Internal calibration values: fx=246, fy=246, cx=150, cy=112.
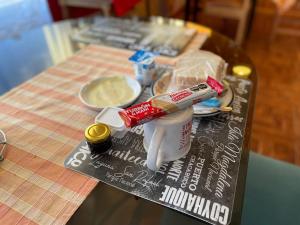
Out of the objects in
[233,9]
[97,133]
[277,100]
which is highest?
[97,133]

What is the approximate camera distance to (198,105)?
0.61 m

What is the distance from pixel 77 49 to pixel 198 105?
1.95 feet

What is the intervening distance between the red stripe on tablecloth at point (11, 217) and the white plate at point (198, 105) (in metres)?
0.39

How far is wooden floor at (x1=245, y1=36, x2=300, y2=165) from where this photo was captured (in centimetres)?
136

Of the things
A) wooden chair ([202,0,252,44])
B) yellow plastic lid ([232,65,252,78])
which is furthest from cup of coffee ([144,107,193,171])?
wooden chair ([202,0,252,44])

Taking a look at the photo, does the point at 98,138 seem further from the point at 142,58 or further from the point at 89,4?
the point at 89,4

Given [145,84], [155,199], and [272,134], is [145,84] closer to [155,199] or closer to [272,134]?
[155,199]

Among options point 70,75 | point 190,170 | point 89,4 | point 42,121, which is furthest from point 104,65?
point 89,4

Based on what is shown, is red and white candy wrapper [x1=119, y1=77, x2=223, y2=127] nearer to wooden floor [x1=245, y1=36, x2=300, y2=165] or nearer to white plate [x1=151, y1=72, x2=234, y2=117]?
white plate [x1=151, y1=72, x2=234, y2=117]

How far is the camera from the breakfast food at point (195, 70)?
0.59 metres

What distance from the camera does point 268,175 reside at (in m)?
0.72

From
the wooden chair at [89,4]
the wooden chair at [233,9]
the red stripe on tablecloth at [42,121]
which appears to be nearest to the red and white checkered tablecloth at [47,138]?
the red stripe on tablecloth at [42,121]

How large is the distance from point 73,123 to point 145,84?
24cm

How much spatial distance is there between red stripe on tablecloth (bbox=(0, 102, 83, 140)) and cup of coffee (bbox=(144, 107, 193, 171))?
0.19m
